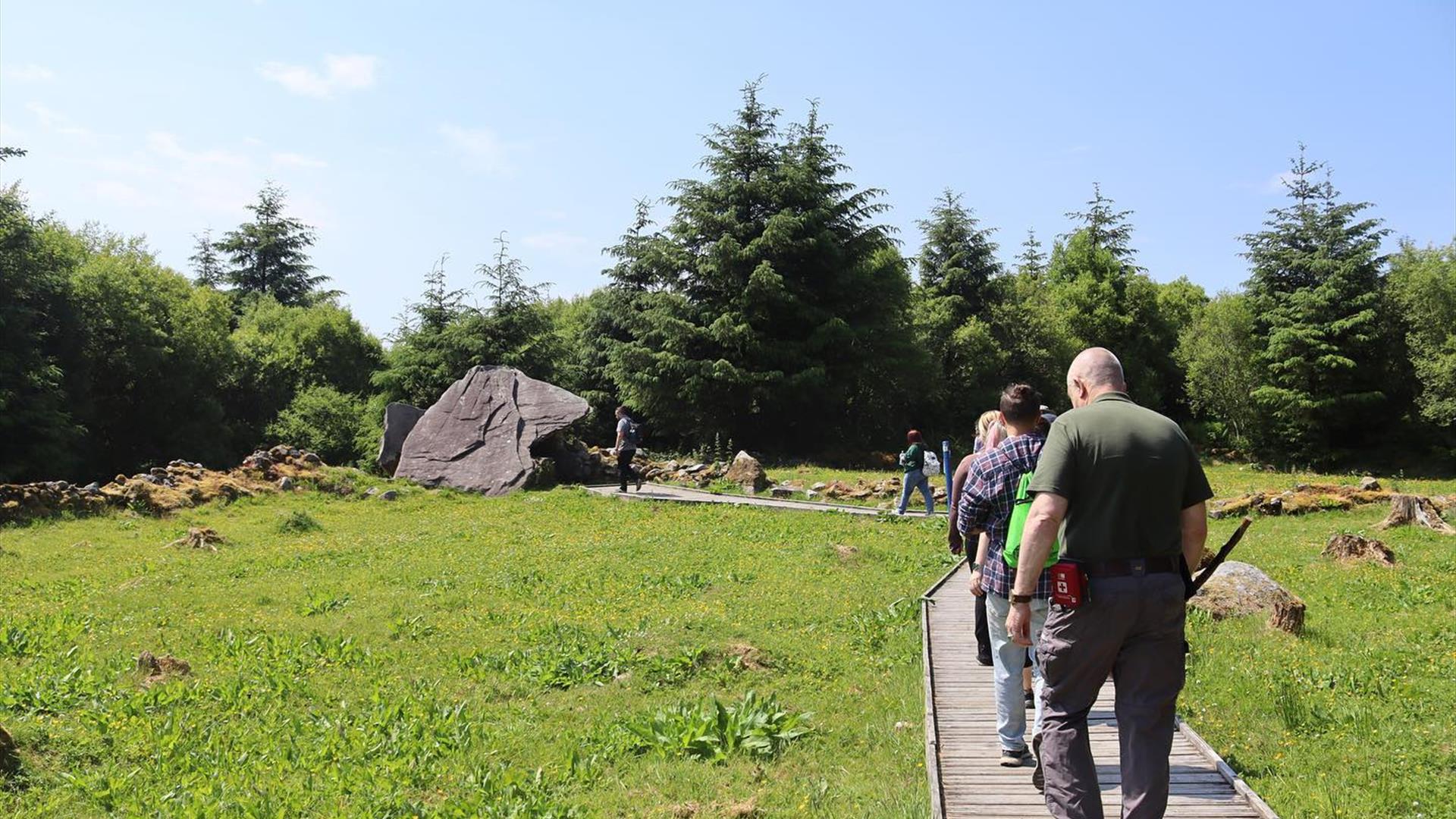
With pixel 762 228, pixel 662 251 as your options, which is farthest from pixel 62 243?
pixel 762 228

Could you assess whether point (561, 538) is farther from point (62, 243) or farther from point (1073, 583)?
point (62, 243)

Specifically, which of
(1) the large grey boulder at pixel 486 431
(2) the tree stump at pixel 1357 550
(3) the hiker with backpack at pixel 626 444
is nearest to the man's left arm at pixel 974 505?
(2) the tree stump at pixel 1357 550

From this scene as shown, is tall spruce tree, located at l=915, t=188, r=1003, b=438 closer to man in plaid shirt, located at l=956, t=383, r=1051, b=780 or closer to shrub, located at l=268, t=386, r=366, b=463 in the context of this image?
shrub, located at l=268, t=386, r=366, b=463

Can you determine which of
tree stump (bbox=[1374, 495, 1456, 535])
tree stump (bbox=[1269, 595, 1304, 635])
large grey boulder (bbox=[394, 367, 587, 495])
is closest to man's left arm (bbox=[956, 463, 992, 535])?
tree stump (bbox=[1269, 595, 1304, 635])

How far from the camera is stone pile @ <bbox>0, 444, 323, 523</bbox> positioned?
19.6 meters

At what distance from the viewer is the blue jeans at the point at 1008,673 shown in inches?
242

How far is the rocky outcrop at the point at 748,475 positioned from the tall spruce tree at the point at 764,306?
6023 mm

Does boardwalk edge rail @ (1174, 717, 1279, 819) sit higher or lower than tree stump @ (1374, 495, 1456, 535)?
lower

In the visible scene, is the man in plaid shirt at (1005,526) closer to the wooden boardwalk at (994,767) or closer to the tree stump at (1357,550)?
the wooden boardwalk at (994,767)

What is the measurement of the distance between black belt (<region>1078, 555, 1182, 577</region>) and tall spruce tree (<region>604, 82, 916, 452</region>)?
27.2 meters

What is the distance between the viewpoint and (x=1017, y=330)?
4497cm

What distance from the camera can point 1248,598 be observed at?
35.3 ft

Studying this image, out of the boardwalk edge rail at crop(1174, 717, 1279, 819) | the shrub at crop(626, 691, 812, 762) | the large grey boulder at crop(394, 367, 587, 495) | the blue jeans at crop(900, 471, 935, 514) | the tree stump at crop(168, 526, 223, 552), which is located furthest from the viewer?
the large grey boulder at crop(394, 367, 587, 495)

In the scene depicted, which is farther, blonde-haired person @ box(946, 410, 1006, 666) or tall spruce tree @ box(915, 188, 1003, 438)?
tall spruce tree @ box(915, 188, 1003, 438)
